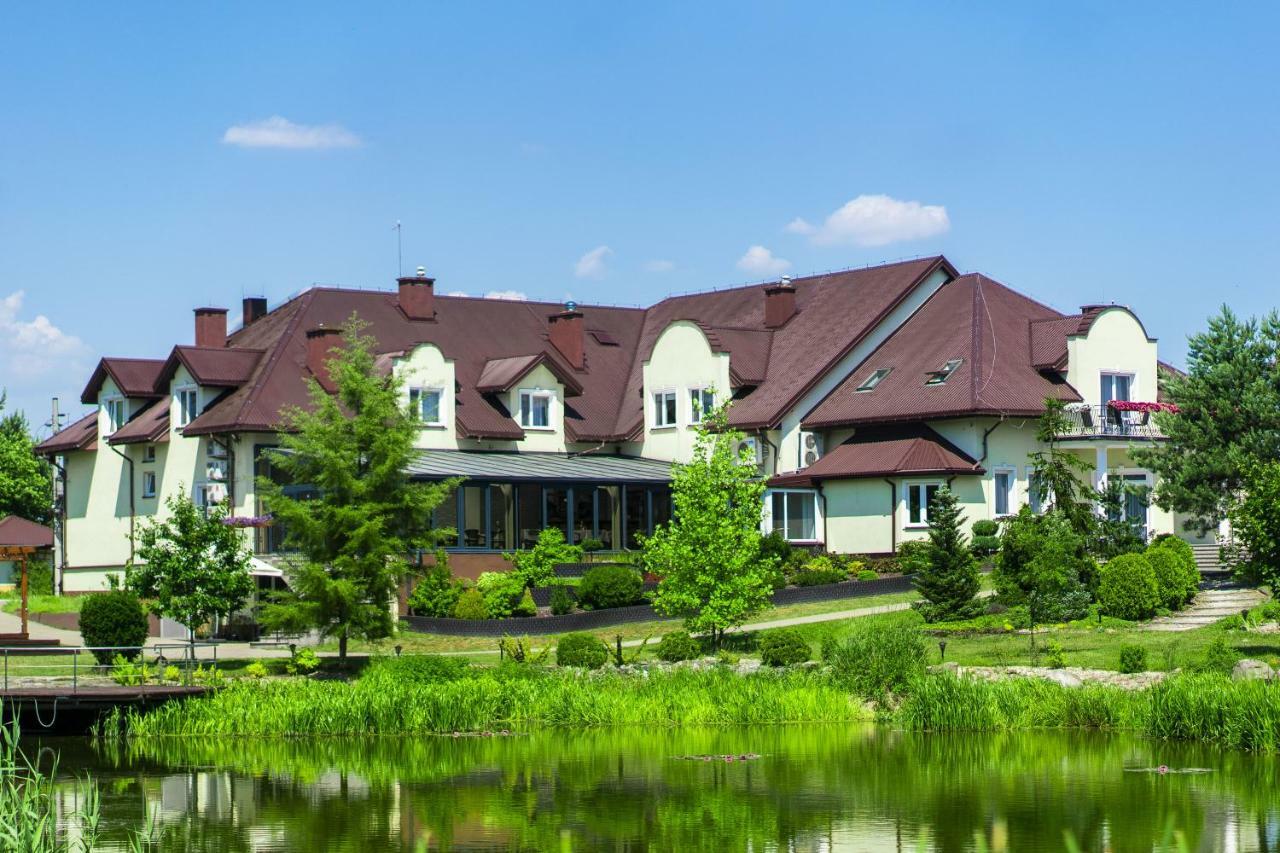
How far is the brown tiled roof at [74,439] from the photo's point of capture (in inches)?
2457

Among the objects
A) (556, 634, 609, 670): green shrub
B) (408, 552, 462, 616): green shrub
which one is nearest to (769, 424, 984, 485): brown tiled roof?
(408, 552, 462, 616): green shrub

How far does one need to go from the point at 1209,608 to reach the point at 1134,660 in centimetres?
955

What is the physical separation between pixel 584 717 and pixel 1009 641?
9861 mm

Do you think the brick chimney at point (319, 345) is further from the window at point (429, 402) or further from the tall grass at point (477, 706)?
the tall grass at point (477, 706)

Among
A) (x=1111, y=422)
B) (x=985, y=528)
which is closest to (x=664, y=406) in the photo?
(x=985, y=528)

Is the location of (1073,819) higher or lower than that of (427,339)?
lower

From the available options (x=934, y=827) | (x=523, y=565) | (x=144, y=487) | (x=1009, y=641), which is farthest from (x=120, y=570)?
(x=934, y=827)

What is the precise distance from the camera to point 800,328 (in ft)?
203

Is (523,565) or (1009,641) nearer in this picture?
(1009,641)

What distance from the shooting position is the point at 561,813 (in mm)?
25516

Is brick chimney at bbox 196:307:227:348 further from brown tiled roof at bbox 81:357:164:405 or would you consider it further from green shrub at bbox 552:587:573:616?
green shrub at bbox 552:587:573:616

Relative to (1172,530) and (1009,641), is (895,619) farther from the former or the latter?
(1172,530)

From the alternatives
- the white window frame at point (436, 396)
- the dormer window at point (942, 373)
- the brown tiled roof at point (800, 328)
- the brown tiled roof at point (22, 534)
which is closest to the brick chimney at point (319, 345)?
the white window frame at point (436, 396)

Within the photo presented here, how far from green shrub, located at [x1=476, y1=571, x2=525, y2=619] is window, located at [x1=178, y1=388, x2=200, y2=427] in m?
13.6
